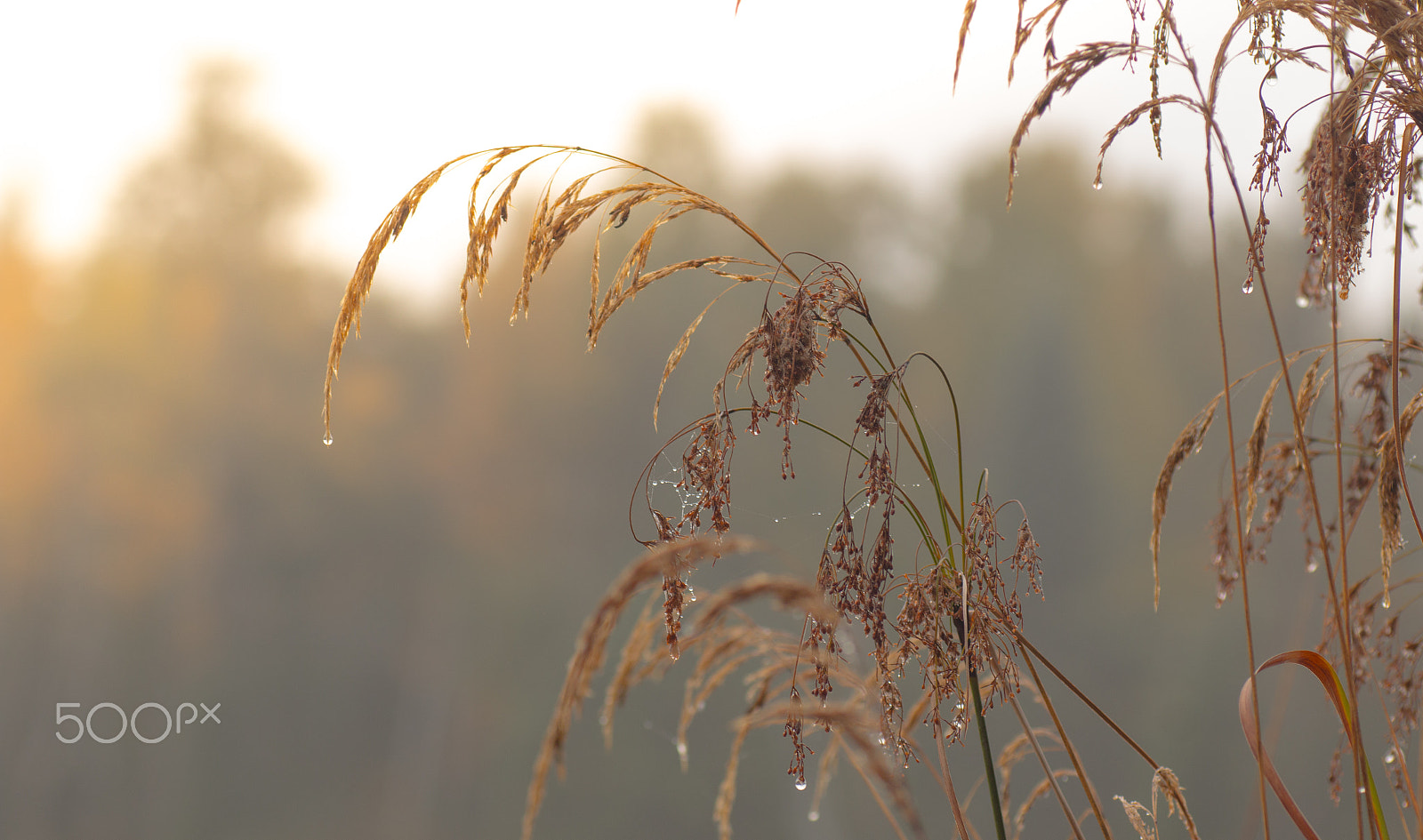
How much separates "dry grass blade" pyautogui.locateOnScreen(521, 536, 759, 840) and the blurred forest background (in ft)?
25.9

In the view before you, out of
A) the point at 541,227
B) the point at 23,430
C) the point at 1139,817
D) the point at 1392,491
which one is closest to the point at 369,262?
the point at 541,227

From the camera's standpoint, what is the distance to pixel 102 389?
31.1 feet

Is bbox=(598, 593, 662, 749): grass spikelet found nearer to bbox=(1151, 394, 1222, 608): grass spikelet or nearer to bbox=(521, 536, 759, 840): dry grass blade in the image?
bbox=(521, 536, 759, 840): dry grass blade

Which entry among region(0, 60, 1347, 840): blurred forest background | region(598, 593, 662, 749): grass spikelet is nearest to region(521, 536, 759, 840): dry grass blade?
region(598, 593, 662, 749): grass spikelet

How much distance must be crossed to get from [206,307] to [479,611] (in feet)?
15.5

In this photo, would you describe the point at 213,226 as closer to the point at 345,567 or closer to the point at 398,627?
the point at 345,567

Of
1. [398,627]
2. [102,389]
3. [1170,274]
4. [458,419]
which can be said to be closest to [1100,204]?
[1170,274]

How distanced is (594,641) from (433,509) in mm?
11393

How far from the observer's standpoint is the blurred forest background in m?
9.13

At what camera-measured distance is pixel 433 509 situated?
36.7 ft

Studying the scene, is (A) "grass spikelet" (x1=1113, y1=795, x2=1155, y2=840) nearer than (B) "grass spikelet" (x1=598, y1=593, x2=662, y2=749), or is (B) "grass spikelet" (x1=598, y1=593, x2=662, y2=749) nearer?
(B) "grass spikelet" (x1=598, y1=593, x2=662, y2=749)

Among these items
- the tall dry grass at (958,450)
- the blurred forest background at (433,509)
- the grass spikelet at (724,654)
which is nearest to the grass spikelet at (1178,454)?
the tall dry grass at (958,450)

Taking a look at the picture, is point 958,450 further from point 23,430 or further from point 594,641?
point 23,430

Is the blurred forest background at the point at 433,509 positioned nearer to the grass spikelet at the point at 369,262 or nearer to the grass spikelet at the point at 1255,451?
the grass spikelet at the point at 1255,451
